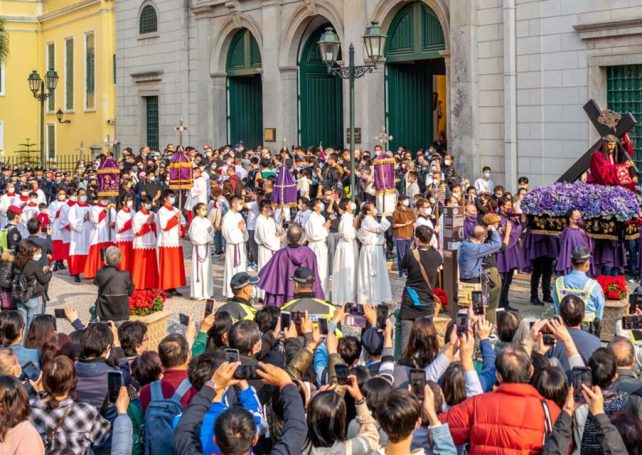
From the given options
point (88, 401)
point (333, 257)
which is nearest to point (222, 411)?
point (88, 401)

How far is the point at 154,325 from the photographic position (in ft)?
46.5

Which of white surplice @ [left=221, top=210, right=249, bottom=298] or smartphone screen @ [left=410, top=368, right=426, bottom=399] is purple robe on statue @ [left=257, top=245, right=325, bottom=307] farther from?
smartphone screen @ [left=410, top=368, right=426, bottom=399]

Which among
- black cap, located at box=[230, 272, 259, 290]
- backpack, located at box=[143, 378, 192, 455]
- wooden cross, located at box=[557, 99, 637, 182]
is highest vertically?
wooden cross, located at box=[557, 99, 637, 182]

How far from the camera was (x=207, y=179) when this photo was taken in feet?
82.5

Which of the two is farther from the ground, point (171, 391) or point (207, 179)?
point (207, 179)

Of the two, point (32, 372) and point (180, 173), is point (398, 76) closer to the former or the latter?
point (180, 173)

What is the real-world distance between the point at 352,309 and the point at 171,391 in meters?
2.05

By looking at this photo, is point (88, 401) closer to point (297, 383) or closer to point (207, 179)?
point (297, 383)

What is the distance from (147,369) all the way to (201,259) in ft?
36.9

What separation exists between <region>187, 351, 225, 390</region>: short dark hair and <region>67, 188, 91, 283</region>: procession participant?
14.5 metres

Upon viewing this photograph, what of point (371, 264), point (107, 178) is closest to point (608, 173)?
point (371, 264)

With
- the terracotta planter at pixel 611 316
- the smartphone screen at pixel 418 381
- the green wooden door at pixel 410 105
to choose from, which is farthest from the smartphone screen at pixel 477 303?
the green wooden door at pixel 410 105

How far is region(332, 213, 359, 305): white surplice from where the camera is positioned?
56.4ft

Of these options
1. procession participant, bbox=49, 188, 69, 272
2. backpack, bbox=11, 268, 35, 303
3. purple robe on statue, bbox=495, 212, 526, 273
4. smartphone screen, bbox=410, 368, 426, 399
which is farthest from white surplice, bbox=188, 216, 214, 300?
smartphone screen, bbox=410, 368, 426, 399
